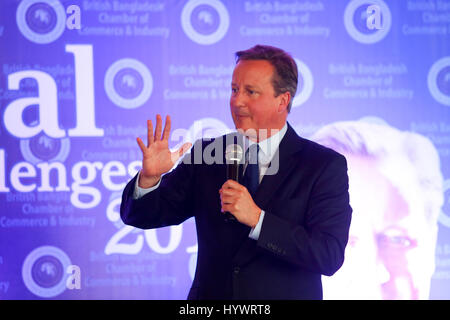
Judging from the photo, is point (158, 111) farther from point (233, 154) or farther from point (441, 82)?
point (441, 82)

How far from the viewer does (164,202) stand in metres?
2.23

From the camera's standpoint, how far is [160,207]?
221 centimetres

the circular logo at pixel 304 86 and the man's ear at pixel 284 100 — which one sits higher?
the circular logo at pixel 304 86

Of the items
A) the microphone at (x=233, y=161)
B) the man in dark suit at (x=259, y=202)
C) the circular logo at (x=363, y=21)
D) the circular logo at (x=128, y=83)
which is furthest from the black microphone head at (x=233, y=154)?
the circular logo at (x=363, y=21)

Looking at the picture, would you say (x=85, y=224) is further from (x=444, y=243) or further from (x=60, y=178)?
(x=444, y=243)

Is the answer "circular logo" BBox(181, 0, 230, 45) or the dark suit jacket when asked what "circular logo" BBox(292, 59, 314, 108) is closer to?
"circular logo" BBox(181, 0, 230, 45)

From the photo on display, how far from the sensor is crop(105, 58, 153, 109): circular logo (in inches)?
139

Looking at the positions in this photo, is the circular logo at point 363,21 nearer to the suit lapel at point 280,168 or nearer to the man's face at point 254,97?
the man's face at point 254,97

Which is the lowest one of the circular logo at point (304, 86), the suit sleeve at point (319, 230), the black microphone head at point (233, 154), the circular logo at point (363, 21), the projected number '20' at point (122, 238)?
the projected number '20' at point (122, 238)

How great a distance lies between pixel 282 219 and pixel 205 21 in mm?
1989

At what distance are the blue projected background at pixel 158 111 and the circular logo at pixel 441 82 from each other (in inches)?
2.5

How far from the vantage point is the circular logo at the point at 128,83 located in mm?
3539

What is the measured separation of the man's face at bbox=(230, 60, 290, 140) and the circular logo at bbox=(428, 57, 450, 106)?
70.8 inches
